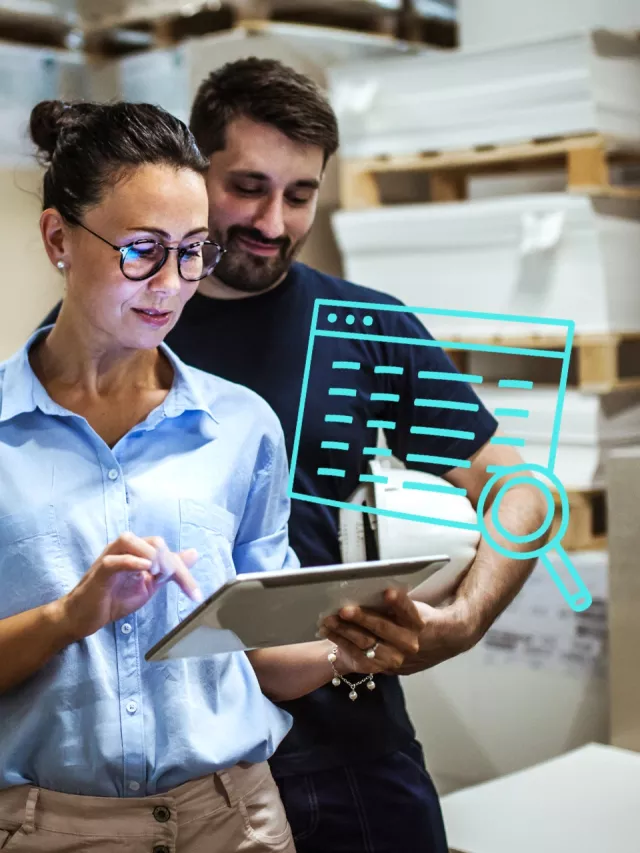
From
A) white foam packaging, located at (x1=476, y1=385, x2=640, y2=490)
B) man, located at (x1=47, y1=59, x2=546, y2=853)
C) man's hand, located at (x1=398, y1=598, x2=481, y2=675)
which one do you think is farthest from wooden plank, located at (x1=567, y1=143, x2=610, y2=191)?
man's hand, located at (x1=398, y1=598, x2=481, y2=675)

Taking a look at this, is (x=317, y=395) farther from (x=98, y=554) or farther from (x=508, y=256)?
(x=508, y=256)

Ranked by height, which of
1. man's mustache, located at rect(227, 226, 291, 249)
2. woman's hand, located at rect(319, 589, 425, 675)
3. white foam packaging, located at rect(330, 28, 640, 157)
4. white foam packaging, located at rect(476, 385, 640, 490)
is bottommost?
woman's hand, located at rect(319, 589, 425, 675)

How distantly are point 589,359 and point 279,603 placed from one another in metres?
1.14

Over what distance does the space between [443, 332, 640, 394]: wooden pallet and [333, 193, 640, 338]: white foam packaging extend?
37 millimetres

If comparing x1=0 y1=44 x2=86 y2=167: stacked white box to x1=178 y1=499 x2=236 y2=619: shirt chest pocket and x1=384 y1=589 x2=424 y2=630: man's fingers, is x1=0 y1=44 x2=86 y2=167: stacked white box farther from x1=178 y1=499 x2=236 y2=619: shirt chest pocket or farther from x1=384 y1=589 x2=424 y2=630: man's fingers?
x1=384 y1=589 x2=424 y2=630: man's fingers

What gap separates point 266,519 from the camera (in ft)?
6.11

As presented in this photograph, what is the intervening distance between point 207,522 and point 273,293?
50 centimetres

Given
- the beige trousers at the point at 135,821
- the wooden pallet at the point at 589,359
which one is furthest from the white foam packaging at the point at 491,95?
the beige trousers at the point at 135,821

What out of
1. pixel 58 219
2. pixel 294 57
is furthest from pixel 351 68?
pixel 58 219

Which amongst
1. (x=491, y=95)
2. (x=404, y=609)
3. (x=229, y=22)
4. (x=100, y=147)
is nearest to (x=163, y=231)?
(x=100, y=147)

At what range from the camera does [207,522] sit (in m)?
1.75

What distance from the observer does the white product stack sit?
2457 mm

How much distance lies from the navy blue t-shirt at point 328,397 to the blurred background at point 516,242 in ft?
0.53

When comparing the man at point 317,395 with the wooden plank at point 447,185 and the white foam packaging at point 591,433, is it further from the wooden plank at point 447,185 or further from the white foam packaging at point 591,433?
the wooden plank at point 447,185
